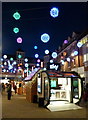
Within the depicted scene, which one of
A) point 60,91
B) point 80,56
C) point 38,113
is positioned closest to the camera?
point 38,113

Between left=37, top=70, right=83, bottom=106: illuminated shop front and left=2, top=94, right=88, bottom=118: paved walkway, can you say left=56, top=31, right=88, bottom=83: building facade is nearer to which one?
left=37, top=70, right=83, bottom=106: illuminated shop front

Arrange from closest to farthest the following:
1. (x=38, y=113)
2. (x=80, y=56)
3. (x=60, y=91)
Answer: (x=38, y=113), (x=60, y=91), (x=80, y=56)

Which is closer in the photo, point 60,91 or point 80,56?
point 60,91

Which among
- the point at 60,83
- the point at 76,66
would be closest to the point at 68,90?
the point at 60,83

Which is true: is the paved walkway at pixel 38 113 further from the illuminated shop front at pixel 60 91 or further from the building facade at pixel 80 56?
the building facade at pixel 80 56

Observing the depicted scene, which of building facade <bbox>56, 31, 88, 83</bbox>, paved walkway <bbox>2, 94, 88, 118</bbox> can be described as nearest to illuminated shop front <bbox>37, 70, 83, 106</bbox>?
paved walkway <bbox>2, 94, 88, 118</bbox>

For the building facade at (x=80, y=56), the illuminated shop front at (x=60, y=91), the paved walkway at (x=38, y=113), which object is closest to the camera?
the paved walkway at (x=38, y=113)

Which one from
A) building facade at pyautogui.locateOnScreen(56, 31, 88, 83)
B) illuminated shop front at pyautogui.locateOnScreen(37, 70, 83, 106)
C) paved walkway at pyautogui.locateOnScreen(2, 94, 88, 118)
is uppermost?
building facade at pyautogui.locateOnScreen(56, 31, 88, 83)

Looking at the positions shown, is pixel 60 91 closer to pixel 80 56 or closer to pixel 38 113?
pixel 38 113

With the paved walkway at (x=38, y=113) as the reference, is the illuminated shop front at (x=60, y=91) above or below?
above

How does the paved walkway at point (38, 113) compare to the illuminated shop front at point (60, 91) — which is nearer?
the paved walkway at point (38, 113)

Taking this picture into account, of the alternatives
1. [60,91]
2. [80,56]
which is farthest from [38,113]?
[80,56]

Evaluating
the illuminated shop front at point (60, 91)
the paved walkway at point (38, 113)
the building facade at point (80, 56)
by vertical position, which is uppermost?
the building facade at point (80, 56)

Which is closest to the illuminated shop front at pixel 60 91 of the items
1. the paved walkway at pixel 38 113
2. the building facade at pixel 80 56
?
the paved walkway at pixel 38 113
